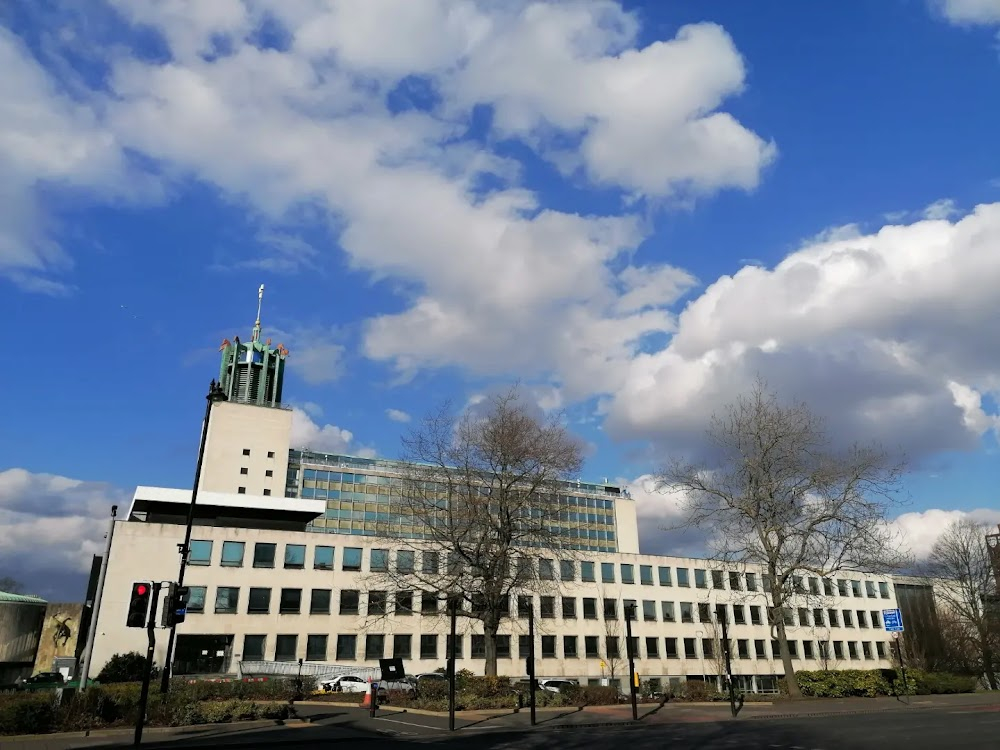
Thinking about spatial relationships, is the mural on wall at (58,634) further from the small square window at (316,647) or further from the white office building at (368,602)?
the small square window at (316,647)

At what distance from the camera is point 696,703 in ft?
123

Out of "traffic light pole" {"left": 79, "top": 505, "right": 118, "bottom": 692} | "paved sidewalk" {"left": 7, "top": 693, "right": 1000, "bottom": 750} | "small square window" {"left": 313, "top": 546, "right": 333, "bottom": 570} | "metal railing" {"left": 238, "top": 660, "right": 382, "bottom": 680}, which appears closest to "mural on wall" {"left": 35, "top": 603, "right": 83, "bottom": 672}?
"metal railing" {"left": 238, "top": 660, "right": 382, "bottom": 680}

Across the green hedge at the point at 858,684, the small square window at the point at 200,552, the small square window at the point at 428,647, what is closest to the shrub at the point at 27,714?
the green hedge at the point at 858,684

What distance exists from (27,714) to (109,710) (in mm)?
3097

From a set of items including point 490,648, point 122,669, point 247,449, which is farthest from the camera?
point 247,449

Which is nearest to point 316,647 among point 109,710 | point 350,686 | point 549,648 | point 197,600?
point 197,600

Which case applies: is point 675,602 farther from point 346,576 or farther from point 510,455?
point 510,455

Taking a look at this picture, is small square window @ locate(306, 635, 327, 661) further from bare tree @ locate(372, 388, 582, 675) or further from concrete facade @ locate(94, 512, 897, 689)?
bare tree @ locate(372, 388, 582, 675)

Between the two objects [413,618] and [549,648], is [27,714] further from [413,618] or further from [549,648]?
[549,648]

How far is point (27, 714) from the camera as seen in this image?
20.3 metres

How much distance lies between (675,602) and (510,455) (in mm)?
44721

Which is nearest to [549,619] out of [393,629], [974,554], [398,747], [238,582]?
[393,629]

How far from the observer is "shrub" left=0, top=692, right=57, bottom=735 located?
789 inches

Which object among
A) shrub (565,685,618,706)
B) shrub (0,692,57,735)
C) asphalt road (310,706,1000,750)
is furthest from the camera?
shrub (565,685,618,706)
